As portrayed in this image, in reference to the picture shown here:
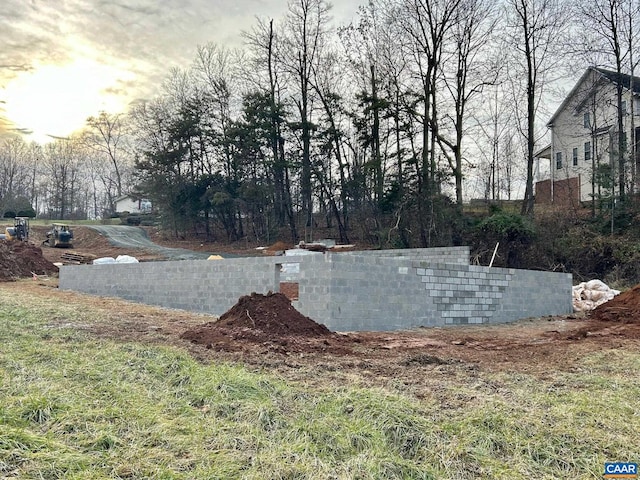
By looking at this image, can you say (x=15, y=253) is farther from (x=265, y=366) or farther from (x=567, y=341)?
(x=567, y=341)

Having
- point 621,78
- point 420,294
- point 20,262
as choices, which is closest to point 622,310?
point 420,294

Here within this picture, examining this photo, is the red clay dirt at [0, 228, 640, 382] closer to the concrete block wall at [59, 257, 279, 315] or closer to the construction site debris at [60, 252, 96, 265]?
the concrete block wall at [59, 257, 279, 315]

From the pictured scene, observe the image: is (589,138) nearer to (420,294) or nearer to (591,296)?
(591,296)

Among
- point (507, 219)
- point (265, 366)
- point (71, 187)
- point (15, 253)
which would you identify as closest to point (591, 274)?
point (507, 219)

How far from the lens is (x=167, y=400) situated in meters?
3.35

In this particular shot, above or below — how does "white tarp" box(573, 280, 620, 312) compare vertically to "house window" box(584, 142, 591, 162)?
below

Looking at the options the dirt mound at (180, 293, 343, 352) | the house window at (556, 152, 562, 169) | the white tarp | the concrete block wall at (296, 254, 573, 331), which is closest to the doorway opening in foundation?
the concrete block wall at (296, 254, 573, 331)

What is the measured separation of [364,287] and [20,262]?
15107 millimetres

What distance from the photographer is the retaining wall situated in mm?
8023

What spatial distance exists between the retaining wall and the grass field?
3750 mm

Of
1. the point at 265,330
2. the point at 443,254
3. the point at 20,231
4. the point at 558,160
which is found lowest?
the point at 265,330

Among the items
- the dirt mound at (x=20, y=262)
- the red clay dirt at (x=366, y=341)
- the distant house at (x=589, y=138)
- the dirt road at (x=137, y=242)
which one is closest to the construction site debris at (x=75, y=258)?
the dirt mound at (x=20, y=262)

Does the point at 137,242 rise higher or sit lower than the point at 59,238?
lower

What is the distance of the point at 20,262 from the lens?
17109mm
